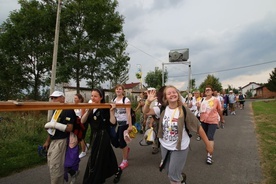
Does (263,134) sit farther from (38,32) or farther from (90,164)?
(38,32)

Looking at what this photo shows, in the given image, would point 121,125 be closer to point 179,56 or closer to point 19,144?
point 19,144

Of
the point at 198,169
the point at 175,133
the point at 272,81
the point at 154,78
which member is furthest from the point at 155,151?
the point at 272,81

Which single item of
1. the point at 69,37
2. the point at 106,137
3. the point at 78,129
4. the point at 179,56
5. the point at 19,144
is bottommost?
the point at 19,144

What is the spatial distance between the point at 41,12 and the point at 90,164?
51.1 feet

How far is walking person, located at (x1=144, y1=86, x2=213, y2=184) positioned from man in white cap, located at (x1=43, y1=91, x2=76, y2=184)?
4.68 ft

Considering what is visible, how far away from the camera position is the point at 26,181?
4305mm

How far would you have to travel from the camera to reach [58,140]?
3424 millimetres

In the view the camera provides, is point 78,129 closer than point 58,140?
No

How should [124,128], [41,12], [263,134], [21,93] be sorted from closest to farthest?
[124,128]
[263,134]
[41,12]
[21,93]

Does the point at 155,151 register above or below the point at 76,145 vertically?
below

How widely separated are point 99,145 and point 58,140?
0.64 m

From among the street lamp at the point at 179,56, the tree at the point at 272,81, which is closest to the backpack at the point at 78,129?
the street lamp at the point at 179,56

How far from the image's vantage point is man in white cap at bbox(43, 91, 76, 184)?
10.9 feet

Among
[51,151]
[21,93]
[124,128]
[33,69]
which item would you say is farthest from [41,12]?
[51,151]
